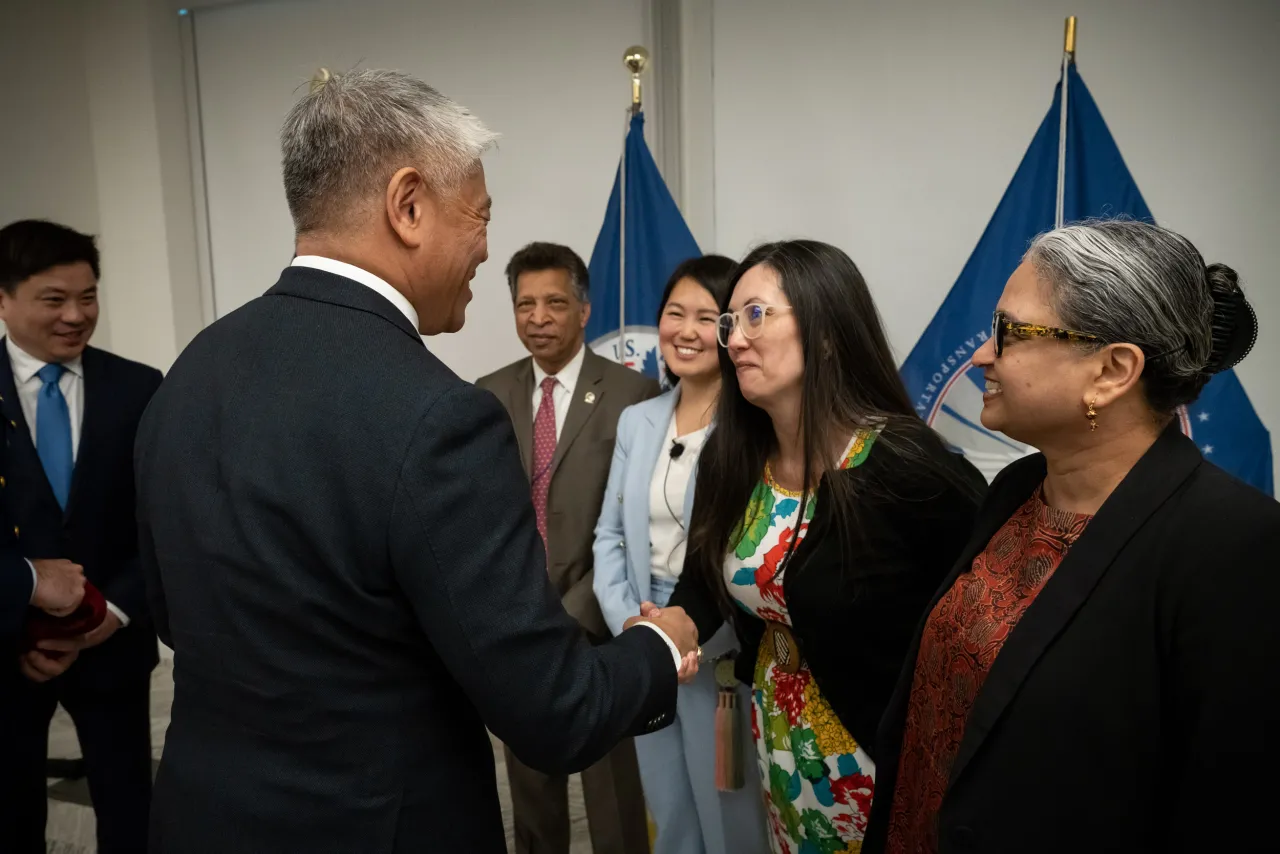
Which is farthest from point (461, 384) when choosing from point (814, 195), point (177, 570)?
point (814, 195)

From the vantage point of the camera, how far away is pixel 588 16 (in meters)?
3.80

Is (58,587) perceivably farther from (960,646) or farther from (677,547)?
(960,646)

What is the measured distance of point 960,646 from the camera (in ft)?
4.18

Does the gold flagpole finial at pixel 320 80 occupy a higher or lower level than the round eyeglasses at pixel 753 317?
higher

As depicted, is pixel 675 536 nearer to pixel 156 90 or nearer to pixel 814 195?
pixel 814 195

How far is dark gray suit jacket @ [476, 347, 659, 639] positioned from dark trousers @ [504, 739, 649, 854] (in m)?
0.40

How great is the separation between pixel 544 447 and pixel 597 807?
1053 millimetres

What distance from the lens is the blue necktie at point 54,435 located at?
90.4 inches

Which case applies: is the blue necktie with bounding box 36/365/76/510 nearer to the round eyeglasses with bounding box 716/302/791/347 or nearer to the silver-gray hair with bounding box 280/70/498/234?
the silver-gray hair with bounding box 280/70/498/234

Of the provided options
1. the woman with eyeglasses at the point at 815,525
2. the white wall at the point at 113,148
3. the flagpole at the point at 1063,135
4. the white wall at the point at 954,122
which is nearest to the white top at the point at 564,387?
the woman with eyeglasses at the point at 815,525

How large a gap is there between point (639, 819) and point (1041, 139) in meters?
2.35

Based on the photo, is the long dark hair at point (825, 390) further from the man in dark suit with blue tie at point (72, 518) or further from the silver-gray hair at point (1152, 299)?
the man in dark suit with blue tie at point (72, 518)

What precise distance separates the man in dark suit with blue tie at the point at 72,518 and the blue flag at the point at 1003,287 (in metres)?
2.33

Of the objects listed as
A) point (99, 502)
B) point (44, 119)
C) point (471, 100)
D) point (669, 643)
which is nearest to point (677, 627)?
point (669, 643)
